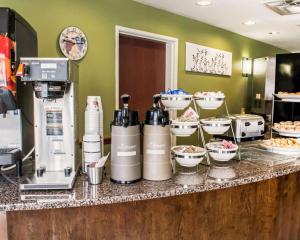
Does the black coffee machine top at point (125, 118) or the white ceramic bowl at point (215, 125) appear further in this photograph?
the white ceramic bowl at point (215, 125)

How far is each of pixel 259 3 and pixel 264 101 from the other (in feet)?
7.38

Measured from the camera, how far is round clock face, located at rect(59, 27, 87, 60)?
9.60 ft

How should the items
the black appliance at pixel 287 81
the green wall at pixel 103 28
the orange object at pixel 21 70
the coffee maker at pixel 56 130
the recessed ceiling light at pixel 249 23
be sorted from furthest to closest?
the recessed ceiling light at pixel 249 23 < the black appliance at pixel 287 81 < the green wall at pixel 103 28 < the coffee maker at pixel 56 130 < the orange object at pixel 21 70

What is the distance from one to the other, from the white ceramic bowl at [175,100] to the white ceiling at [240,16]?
222 centimetres

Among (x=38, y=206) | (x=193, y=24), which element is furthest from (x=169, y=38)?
(x=38, y=206)

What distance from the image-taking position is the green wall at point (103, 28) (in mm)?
2783

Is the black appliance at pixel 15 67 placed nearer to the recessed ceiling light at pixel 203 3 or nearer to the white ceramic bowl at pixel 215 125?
the white ceramic bowl at pixel 215 125

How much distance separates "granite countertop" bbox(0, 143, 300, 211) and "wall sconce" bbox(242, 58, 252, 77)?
13.4 feet

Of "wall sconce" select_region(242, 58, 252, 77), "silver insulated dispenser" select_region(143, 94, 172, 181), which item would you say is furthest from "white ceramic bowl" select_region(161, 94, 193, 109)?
"wall sconce" select_region(242, 58, 252, 77)

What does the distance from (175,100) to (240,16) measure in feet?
9.98

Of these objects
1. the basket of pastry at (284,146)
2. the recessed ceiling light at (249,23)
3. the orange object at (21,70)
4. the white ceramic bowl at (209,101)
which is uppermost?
the recessed ceiling light at (249,23)

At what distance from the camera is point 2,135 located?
164 cm

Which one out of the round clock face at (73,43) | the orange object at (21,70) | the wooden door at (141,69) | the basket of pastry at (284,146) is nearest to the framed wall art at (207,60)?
→ the wooden door at (141,69)

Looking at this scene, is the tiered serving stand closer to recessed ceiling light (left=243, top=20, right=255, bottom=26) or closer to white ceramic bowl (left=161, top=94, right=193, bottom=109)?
white ceramic bowl (left=161, top=94, right=193, bottom=109)
